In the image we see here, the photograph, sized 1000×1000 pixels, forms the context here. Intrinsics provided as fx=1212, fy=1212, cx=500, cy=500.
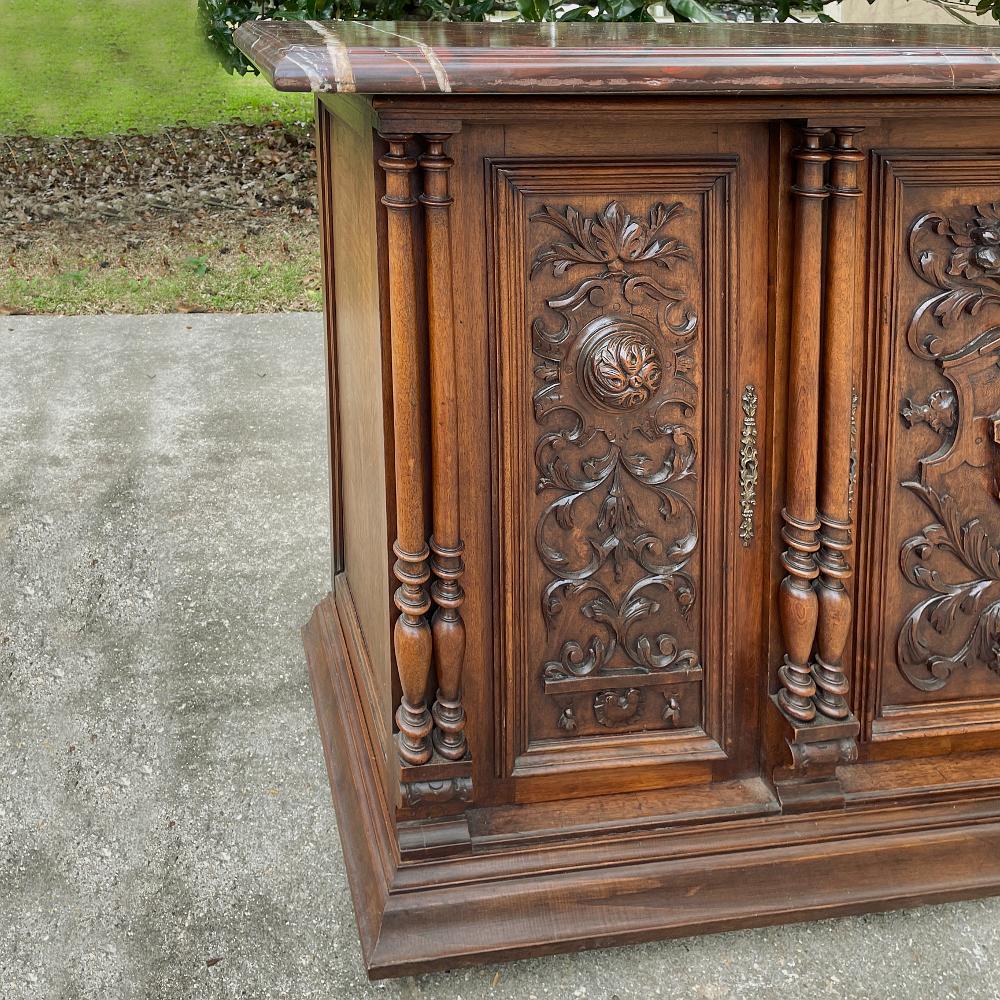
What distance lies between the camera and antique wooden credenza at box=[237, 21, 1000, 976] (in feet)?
5.43

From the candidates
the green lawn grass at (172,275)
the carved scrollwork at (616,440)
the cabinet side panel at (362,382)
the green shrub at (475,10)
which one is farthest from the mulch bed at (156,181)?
the carved scrollwork at (616,440)

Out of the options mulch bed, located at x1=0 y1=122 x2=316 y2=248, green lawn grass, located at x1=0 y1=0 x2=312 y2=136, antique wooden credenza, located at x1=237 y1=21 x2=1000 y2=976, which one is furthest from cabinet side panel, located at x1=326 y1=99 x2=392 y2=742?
green lawn grass, located at x1=0 y1=0 x2=312 y2=136

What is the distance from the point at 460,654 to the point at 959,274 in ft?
3.06

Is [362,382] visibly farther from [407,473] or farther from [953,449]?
[953,449]

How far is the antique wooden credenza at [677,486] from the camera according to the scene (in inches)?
65.2

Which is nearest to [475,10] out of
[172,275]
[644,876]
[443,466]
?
[443,466]

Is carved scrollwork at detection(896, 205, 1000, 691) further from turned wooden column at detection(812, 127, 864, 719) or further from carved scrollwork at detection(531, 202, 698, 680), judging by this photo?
carved scrollwork at detection(531, 202, 698, 680)

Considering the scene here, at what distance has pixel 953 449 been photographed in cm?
188

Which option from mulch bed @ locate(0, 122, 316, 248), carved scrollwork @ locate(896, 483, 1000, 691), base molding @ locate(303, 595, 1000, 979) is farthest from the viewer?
mulch bed @ locate(0, 122, 316, 248)

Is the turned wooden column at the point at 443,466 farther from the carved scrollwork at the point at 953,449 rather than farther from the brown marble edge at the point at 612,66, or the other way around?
the carved scrollwork at the point at 953,449

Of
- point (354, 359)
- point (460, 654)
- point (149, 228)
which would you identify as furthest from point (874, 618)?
point (149, 228)

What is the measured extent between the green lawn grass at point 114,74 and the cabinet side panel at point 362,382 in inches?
271

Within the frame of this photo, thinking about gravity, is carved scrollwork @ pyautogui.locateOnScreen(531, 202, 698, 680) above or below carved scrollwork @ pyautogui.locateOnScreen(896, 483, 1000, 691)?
above

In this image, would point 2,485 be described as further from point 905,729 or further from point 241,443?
point 905,729
